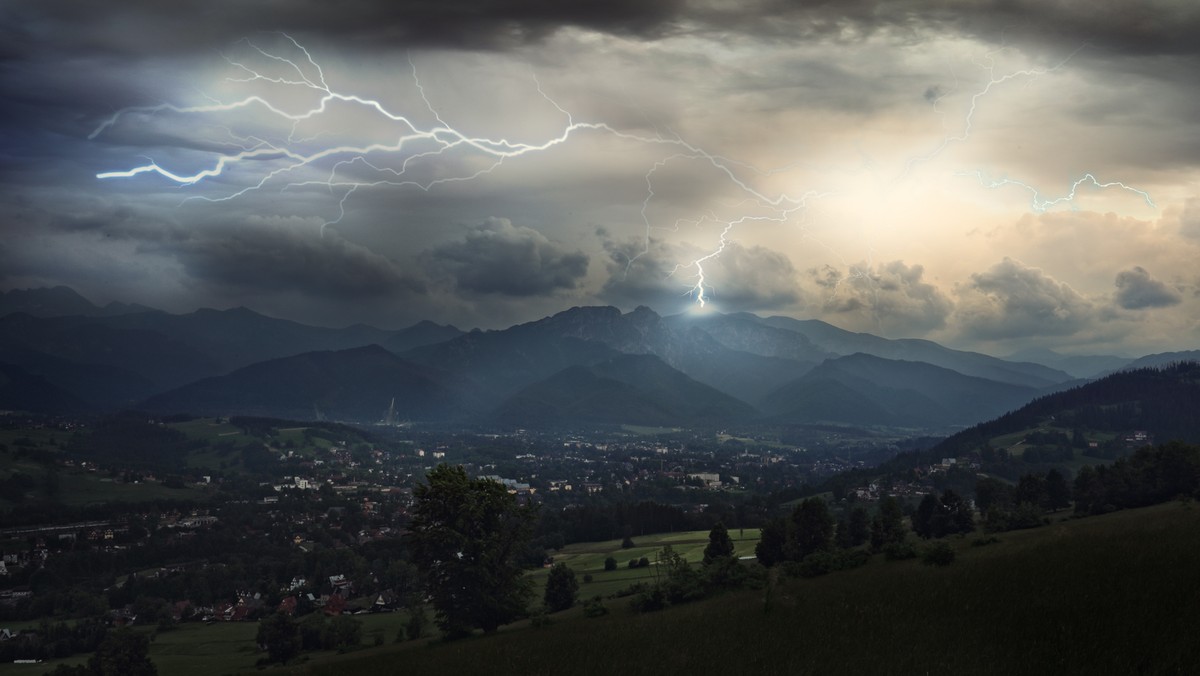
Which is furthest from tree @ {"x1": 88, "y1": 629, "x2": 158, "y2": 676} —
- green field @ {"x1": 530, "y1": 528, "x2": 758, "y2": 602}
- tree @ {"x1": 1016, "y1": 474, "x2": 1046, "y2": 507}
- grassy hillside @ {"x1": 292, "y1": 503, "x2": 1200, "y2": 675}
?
tree @ {"x1": 1016, "y1": 474, "x2": 1046, "y2": 507}

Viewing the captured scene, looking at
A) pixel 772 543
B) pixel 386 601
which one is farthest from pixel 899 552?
pixel 386 601

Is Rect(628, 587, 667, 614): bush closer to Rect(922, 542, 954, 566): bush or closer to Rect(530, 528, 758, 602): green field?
Rect(922, 542, 954, 566): bush

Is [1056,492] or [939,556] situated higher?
[939,556]

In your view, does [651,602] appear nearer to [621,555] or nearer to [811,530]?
[811,530]

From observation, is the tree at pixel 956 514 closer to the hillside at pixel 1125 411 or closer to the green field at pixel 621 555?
the green field at pixel 621 555

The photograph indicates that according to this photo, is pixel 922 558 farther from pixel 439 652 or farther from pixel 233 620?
pixel 233 620

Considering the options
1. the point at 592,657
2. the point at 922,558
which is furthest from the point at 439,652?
the point at 922,558

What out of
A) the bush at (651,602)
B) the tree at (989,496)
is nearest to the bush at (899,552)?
the bush at (651,602)
